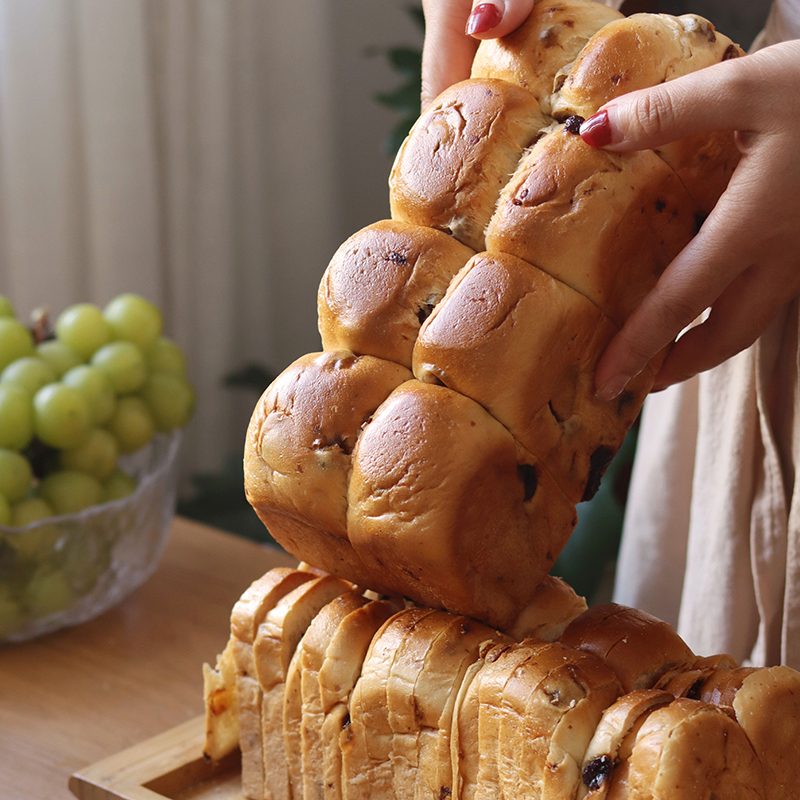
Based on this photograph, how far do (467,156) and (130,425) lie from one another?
62 centimetres

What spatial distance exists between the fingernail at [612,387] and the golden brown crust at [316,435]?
0.44ft

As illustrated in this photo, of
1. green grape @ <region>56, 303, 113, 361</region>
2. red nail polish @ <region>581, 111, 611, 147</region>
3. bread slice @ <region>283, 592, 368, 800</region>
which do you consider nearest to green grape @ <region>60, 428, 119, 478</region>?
green grape @ <region>56, 303, 113, 361</region>

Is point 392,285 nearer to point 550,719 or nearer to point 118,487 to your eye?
point 550,719

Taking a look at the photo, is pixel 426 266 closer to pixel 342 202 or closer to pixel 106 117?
pixel 106 117

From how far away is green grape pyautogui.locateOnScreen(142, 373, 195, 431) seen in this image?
1129 mm

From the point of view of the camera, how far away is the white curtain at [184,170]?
1.75m

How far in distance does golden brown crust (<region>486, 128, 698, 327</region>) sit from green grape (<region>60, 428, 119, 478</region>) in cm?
60

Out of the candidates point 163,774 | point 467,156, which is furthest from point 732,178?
point 163,774

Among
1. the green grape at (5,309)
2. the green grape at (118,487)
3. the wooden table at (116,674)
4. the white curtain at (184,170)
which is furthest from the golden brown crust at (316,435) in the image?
the white curtain at (184,170)

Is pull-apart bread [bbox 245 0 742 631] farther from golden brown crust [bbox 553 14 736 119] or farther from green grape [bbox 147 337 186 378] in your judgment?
green grape [bbox 147 337 186 378]

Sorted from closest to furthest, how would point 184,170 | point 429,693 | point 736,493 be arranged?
1. point 429,693
2. point 736,493
3. point 184,170

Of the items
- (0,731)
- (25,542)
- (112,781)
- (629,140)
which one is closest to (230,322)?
(25,542)

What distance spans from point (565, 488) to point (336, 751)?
0.78ft

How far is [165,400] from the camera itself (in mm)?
1130
